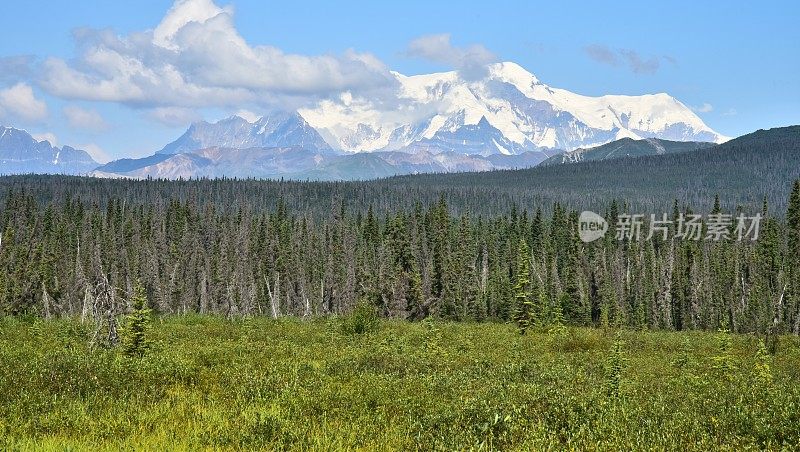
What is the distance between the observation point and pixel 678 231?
113 metres

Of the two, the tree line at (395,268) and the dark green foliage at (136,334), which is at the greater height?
the dark green foliage at (136,334)

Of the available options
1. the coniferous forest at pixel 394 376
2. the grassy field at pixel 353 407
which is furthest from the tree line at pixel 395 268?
the grassy field at pixel 353 407

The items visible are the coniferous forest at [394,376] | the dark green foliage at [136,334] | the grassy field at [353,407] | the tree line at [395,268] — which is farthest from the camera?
the tree line at [395,268]

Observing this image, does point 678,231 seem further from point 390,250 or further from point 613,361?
point 613,361

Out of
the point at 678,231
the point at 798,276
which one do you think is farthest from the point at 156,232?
the point at 798,276

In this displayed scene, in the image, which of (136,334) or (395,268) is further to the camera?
(395,268)
